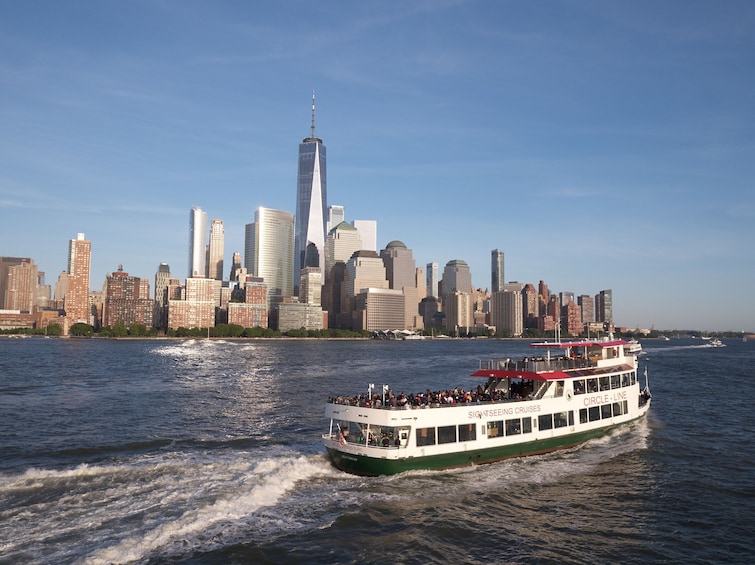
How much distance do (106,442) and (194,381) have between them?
1786 inches

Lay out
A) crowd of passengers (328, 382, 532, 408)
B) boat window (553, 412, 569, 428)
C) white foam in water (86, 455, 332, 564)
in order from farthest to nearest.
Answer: boat window (553, 412, 569, 428)
crowd of passengers (328, 382, 532, 408)
white foam in water (86, 455, 332, 564)

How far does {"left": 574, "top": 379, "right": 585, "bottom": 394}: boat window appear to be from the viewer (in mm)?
44500

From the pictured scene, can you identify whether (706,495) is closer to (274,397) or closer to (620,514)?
(620,514)

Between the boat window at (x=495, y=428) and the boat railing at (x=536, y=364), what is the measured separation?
5.78 metres

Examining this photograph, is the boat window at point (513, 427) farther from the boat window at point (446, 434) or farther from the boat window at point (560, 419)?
the boat window at point (446, 434)

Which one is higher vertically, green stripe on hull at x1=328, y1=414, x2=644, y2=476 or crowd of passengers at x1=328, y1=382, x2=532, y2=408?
crowd of passengers at x1=328, y1=382, x2=532, y2=408

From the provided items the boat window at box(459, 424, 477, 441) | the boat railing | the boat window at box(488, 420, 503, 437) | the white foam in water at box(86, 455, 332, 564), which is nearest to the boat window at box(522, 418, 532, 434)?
the boat window at box(488, 420, 503, 437)

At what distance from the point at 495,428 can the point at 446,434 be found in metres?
4.01

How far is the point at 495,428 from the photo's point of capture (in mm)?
38031

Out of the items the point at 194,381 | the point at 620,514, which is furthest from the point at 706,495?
A: the point at 194,381

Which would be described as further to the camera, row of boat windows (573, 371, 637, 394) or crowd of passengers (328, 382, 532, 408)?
row of boat windows (573, 371, 637, 394)

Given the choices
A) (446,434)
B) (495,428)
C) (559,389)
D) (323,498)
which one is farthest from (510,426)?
(323,498)

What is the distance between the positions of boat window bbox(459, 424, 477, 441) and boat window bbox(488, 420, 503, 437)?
4.25 ft

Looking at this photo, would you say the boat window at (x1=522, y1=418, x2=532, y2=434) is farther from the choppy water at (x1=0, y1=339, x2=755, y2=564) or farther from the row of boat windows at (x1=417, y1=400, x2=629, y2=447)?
the choppy water at (x1=0, y1=339, x2=755, y2=564)
